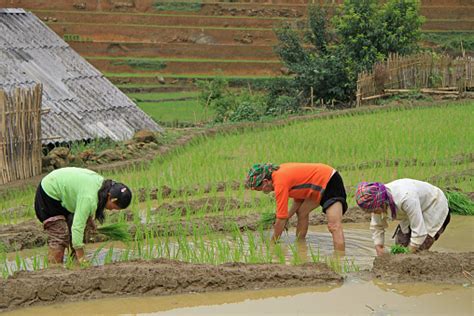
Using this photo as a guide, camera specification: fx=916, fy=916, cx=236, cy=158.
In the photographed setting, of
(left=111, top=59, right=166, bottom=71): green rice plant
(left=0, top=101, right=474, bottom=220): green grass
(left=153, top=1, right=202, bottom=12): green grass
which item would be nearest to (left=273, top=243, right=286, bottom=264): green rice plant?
(left=0, top=101, right=474, bottom=220): green grass

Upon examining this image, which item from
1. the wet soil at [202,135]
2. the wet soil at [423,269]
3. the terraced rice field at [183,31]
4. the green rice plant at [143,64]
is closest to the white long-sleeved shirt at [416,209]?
the wet soil at [423,269]

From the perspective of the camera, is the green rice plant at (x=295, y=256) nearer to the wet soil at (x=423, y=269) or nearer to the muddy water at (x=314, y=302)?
the muddy water at (x=314, y=302)

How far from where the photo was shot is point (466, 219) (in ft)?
27.5

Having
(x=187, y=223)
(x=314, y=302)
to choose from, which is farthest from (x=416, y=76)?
(x=314, y=302)

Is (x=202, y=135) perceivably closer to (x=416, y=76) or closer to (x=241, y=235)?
(x=241, y=235)

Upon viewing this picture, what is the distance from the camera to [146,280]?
6.02m

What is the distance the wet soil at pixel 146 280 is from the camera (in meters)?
5.83

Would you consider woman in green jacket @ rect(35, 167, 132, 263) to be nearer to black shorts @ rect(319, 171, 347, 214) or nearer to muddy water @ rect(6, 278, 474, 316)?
muddy water @ rect(6, 278, 474, 316)

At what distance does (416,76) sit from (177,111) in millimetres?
5014

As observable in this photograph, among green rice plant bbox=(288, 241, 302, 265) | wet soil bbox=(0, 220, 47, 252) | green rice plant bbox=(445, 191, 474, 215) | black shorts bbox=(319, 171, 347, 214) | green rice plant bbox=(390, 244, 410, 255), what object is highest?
black shorts bbox=(319, 171, 347, 214)

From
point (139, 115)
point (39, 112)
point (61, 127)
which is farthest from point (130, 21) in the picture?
point (39, 112)

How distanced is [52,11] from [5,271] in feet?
67.3

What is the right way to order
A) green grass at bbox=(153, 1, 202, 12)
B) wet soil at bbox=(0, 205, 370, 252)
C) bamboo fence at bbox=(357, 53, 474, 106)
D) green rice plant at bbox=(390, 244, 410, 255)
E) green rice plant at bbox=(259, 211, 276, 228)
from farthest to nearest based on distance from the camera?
green grass at bbox=(153, 1, 202, 12) → bamboo fence at bbox=(357, 53, 474, 106) → green rice plant at bbox=(259, 211, 276, 228) → wet soil at bbox=(0, 205, 370, 252) → green rice plant at bbox=(390, 244, 410, 255)

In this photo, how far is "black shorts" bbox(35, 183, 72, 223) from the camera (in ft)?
21.4
